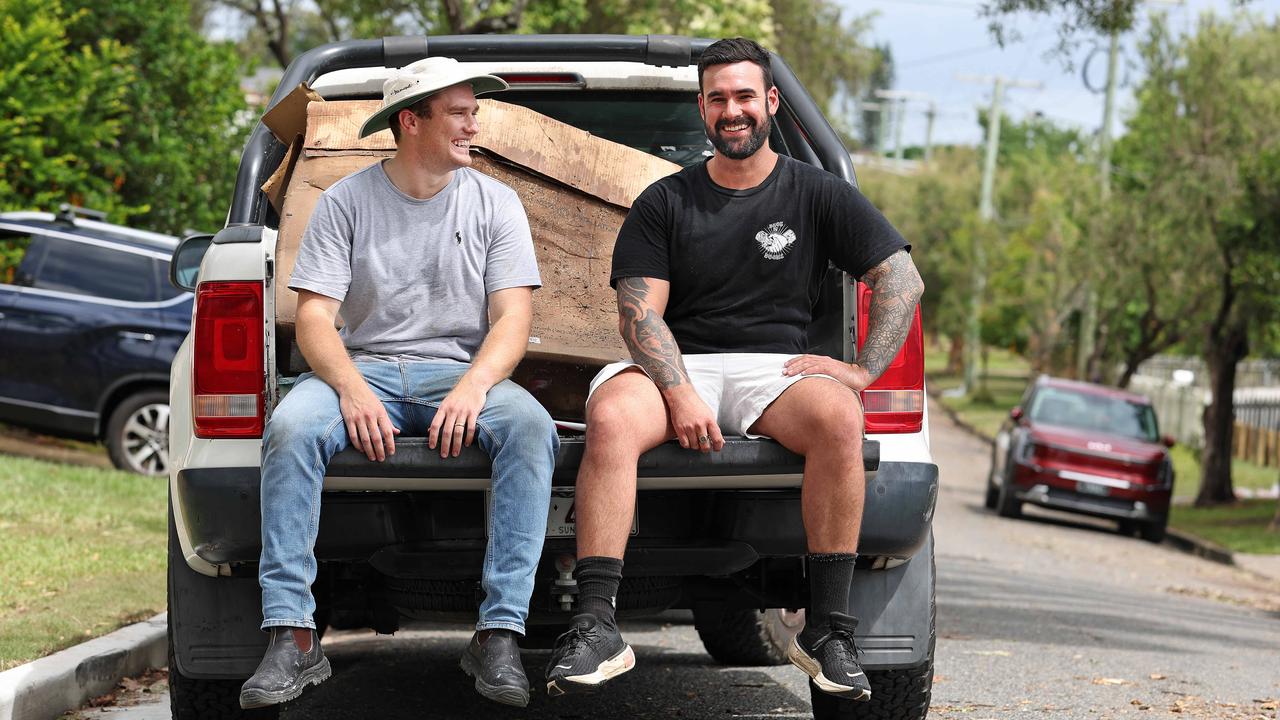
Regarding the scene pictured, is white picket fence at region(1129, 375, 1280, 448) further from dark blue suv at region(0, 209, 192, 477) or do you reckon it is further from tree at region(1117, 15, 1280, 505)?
dark blue suv at region(0, 209, 192, 477)

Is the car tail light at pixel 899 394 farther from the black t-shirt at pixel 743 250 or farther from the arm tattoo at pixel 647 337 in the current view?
the arm tattoo at pixel 647 337

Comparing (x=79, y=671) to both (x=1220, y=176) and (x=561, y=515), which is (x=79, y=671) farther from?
(x=1220, y=176)

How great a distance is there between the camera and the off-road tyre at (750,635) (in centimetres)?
711

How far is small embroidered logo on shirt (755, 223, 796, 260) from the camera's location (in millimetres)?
4758

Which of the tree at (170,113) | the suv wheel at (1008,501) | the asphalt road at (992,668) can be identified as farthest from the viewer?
the suv wheel at (1008,501)

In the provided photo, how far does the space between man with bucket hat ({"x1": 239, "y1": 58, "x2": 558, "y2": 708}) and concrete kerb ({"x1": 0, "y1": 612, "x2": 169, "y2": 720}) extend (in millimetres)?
1610

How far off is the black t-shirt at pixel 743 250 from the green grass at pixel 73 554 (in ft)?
8.94

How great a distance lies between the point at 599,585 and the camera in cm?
433

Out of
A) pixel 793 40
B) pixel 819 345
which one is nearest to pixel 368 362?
pixel 819 345

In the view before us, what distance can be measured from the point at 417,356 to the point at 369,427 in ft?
1.41

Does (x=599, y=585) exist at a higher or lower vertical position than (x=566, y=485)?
lower

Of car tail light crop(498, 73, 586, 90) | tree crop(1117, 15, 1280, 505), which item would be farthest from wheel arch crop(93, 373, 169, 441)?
tree crop(1117, 15, 1280, 505)

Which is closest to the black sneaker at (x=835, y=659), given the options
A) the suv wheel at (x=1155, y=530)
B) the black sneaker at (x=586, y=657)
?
the black sneaker at (x=586, y=657)

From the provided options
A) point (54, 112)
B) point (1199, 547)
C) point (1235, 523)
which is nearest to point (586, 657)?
point (54, 112)
